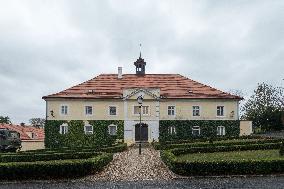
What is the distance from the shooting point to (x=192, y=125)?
4934 cm

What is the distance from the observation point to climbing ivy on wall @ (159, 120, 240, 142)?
4900 cm

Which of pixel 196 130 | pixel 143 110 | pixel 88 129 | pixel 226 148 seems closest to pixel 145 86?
pixel 143 110

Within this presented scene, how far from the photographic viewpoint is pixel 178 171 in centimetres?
2112

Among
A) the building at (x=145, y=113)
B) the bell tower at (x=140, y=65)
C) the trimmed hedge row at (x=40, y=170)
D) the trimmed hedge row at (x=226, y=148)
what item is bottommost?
the trimmed hedge row at (x=40, y=170)

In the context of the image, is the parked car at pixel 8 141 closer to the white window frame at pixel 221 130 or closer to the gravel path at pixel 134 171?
the gravel path at pixel 134 171

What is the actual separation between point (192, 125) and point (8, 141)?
882 inches

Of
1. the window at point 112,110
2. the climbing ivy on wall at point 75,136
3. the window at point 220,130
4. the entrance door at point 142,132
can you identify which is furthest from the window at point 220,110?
the window at point 112,110

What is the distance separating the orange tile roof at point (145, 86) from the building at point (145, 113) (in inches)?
4.9

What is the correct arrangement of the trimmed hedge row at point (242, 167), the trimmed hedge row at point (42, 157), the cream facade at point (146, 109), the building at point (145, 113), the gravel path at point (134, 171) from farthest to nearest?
the cream facade at point (146, 109)
the building at point (145, 113)
the trimmed hedge row at point (42, 157)
the gravel path at point (134, 171)
the trimmed hedge row at point (242, 167)

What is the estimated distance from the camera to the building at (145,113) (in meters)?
49.0

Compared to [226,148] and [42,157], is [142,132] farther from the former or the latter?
[42,157]

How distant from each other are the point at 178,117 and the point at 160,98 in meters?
3.27

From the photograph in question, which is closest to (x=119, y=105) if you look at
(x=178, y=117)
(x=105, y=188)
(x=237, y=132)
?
(x=178, y=117)

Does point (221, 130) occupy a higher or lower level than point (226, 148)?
higher
